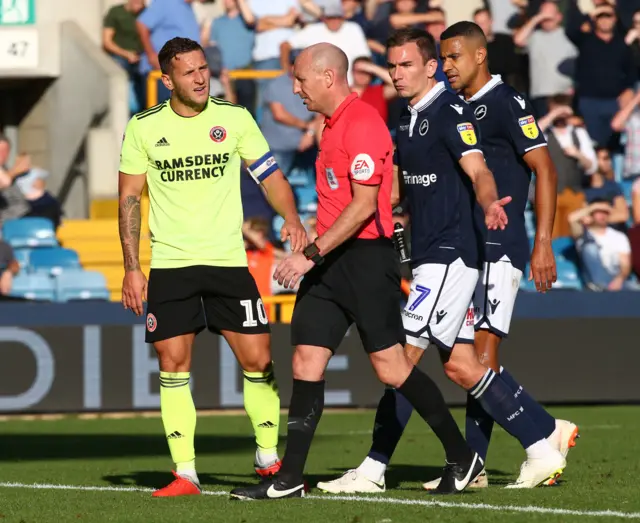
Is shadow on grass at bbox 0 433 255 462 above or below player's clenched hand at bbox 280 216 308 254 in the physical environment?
below

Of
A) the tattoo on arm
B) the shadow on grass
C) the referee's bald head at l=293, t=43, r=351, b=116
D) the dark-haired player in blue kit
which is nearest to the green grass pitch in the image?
the shadow on grass

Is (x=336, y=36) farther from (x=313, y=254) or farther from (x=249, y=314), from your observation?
(x=313, y=254)

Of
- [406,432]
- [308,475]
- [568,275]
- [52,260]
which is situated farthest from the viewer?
[568,275]

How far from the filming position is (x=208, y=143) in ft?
24.5

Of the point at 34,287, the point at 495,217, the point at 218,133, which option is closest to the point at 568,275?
the point at 34,287

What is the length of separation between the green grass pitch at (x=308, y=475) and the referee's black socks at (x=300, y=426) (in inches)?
6.5

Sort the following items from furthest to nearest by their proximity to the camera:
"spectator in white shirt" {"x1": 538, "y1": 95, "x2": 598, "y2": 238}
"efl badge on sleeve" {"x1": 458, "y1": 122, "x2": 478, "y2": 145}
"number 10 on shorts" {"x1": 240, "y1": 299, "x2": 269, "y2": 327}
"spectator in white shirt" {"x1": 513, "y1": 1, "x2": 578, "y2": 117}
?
"spectator in white shirt" {"x1": 513, "y1": 1, "x2": 578, "y2": 117}
"spectator in white shirt" {"x1": 538, "y1": 95, "x2": 598, "y2": 238}
"number 10 on shorts" {"x1": 240, "y1": 299, "x2": 269, "y2": 327}
"efl badge on sleeve" {"x1": 458, "y1": 122, "x2": 478, "y2": 145}

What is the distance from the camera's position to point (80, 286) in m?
15.4

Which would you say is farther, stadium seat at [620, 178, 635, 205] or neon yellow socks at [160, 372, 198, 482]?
stadium seat at [620, 178, 635, 205]

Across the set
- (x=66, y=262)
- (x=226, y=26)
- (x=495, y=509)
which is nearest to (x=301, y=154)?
(x=226, y=26)

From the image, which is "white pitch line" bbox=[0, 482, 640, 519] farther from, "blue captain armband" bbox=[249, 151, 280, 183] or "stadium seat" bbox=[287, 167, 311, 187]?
"stadium seat" bbox=[287, 167, 311, 187]

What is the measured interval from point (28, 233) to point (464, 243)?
9444 mm

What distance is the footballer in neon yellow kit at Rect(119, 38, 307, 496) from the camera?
7.45 meters

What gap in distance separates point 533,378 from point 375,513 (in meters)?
8.34
